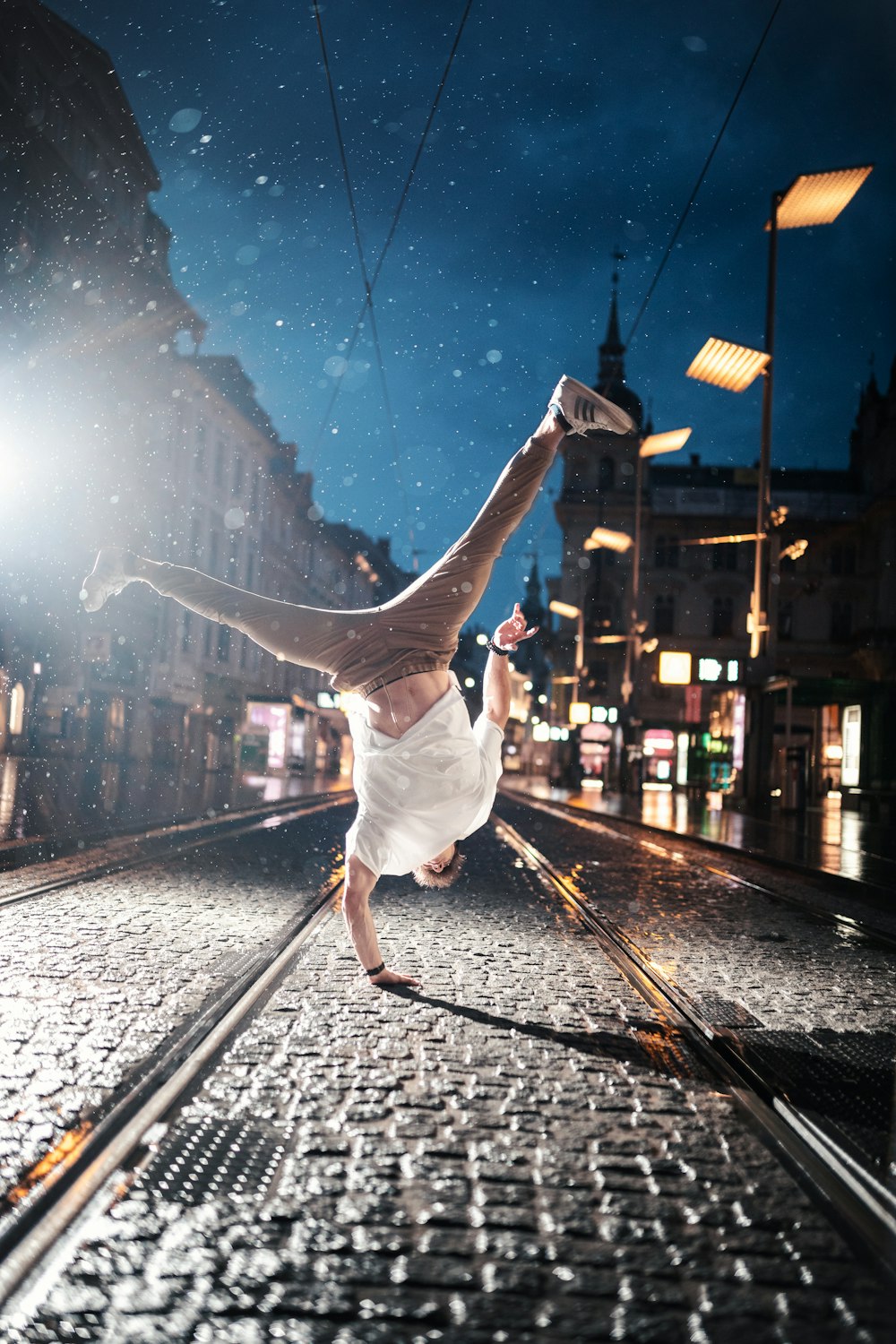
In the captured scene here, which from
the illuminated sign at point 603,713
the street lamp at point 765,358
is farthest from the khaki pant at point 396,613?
the illuminated sign at point 603,713

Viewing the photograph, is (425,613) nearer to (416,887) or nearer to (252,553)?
(416,887)

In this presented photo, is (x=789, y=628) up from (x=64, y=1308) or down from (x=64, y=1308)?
up

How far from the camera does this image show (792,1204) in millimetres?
2775

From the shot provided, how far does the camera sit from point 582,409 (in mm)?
4473

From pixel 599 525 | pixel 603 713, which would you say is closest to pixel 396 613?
pixel 603 713

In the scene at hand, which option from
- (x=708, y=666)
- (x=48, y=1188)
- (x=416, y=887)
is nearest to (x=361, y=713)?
(x=48, y=1188)

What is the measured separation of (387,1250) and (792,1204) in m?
1.04

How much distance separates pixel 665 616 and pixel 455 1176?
6246 centimetres

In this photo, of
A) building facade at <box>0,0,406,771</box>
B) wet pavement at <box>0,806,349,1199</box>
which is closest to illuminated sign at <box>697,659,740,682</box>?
building facade at <box>0,0,406,771</box>

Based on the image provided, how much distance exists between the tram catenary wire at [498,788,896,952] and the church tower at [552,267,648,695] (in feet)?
117

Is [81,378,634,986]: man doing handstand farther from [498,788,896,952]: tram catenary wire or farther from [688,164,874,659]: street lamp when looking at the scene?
[688,164,874,659]: street lamp

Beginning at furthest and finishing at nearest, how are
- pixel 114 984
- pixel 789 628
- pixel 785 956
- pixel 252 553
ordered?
pixel 789 628, pixel 252 553, pixel 785 956, pixel 114 984

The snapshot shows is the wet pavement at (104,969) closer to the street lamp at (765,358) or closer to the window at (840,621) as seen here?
the street lamp at (765,358)

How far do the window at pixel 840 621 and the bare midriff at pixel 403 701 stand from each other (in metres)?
60.2
